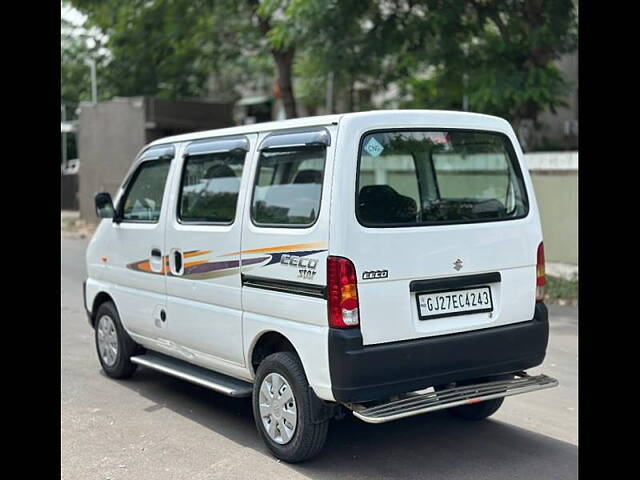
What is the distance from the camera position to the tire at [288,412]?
187 inches

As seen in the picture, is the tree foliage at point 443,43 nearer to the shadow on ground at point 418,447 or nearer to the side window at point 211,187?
the side window at point 211,187

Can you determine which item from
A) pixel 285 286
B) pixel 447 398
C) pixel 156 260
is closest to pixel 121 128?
pixel 156 260

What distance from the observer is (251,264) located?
5188 millimetres

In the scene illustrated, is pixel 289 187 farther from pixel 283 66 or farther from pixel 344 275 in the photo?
pixel 283 66

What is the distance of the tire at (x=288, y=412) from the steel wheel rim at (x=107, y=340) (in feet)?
7.26

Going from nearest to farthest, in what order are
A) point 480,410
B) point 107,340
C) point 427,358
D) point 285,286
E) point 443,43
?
point 427,358 < point 285,286 < point 480,410 < point 107,340 < point 443,43

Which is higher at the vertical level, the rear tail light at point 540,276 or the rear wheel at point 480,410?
the rear tail light at point 540,276

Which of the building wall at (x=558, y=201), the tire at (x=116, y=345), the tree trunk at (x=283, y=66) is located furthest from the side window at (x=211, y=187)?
the tree trunk at (x=283, y=66)

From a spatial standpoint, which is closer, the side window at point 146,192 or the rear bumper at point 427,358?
the rear bumper at point 427,358

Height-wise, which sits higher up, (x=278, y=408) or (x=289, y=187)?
(x=289, y=187)

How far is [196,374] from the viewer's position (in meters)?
5.86

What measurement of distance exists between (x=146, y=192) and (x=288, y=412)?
8.31ft

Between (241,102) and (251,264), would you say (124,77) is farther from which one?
(251,264)
